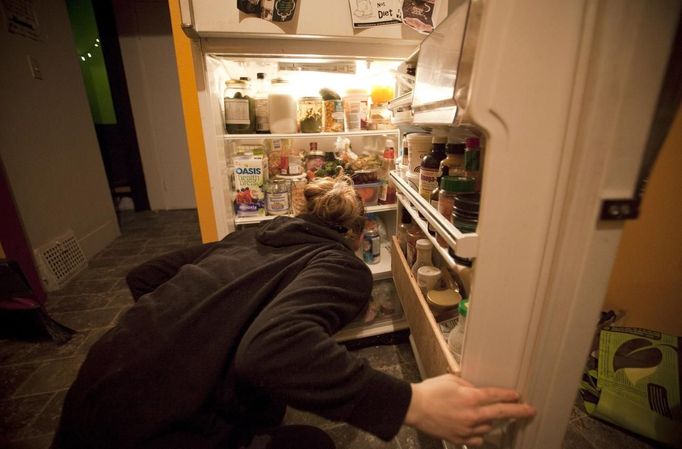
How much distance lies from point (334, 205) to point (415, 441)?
0.86m

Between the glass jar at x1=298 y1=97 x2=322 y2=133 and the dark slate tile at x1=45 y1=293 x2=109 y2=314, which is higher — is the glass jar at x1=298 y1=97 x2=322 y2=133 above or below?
above

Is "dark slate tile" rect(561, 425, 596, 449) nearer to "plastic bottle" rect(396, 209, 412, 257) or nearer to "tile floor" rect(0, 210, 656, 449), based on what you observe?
"tile floor" rect(0, 210, 656, 449)

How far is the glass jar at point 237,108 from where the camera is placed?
3.93ft

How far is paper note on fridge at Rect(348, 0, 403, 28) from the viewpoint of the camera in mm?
972

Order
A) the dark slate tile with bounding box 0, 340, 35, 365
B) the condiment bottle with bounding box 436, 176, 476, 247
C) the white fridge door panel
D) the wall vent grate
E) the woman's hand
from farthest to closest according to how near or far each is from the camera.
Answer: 1. the wall vent grate
2. the dark slate tile with bounding box 0, 340, 35, 365
3. the condiment bottle with bounding box 436, 176, 476, 247
4. the woman's hand
5. the white fridge door panel

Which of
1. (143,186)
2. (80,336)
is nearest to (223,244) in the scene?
(80,336)

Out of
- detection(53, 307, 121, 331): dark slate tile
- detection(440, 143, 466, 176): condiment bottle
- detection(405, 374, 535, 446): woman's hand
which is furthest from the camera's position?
detection(53, 307, 121, 331): dark slate tile

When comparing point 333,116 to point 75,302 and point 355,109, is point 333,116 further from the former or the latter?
point 75,302

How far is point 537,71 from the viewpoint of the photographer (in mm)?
397

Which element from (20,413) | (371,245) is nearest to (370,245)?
(371,245)

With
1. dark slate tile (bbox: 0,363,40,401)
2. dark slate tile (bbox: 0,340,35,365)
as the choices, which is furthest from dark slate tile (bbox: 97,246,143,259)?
dark slate tile (bbox: 0,363,40,401)

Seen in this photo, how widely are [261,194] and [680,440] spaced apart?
1.68m

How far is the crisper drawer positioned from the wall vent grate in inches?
86.1

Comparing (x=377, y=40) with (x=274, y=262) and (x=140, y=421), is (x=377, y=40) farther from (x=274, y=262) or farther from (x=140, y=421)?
(x=140, y=421)
